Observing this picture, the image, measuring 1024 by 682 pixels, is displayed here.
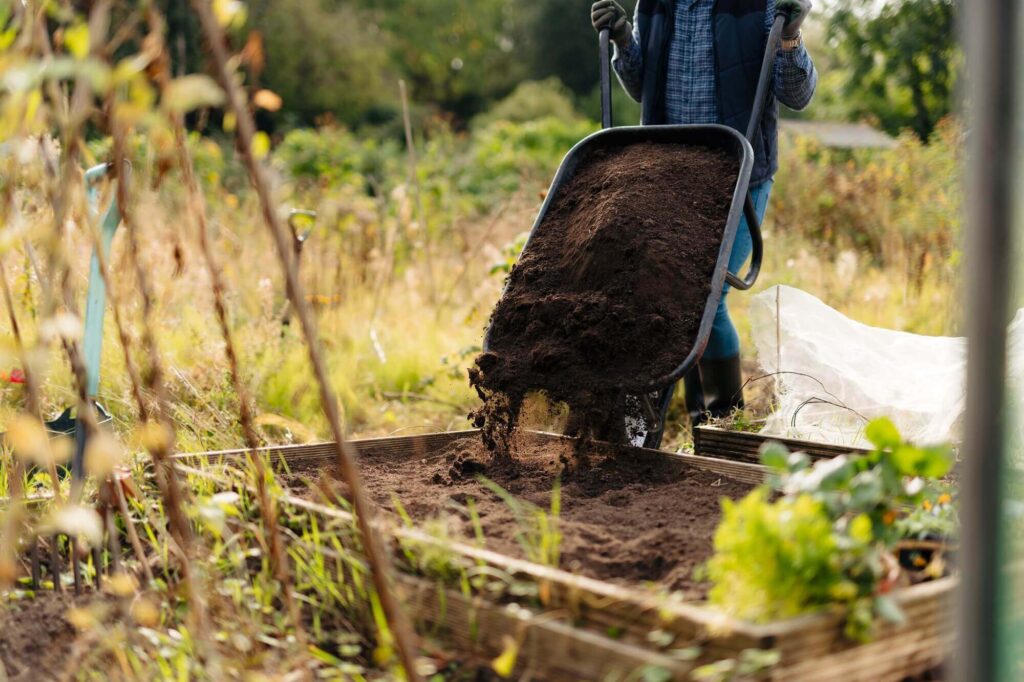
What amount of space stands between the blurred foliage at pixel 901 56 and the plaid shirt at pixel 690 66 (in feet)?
25.0

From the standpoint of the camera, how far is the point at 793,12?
3.39 meters

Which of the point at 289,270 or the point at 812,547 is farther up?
the point at 289,270

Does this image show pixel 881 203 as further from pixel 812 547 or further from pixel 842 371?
pixel 812 547

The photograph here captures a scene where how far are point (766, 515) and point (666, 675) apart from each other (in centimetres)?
31

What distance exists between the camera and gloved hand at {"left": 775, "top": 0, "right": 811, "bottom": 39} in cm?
336

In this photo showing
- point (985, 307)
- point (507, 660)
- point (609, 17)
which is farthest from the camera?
point (609, 17)

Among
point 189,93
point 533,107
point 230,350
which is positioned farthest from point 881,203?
point 533,107

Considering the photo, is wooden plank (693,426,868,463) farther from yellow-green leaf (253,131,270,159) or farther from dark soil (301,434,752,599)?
yellow-green leaf (253,131,270,159)

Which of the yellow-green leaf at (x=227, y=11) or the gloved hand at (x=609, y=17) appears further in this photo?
the gloved hand at (x=609, y=17)

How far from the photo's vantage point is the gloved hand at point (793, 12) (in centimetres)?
336

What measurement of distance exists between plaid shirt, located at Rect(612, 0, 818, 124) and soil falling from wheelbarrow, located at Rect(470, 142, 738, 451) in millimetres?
464

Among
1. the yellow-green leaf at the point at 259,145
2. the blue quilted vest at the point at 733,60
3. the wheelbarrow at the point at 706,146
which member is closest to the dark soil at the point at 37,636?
the yellow-green leaf at the point at 259,145

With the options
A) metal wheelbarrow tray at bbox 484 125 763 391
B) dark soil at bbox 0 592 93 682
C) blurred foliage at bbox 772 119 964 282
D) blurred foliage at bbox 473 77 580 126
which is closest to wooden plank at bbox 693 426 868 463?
metal wheelbarrow tray at bbox 484 125 763 391

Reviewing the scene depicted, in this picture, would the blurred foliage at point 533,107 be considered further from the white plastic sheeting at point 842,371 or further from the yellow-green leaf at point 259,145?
the yellow-green leaf at point 259,145
